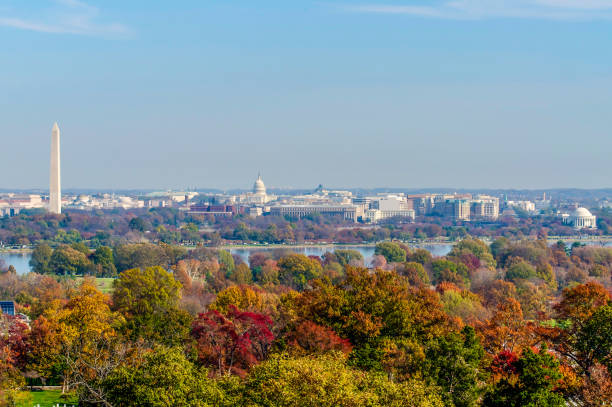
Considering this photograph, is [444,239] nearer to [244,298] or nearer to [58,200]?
[58,200]

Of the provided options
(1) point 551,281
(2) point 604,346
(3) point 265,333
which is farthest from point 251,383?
(1) point 551,281

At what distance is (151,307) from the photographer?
27.6m

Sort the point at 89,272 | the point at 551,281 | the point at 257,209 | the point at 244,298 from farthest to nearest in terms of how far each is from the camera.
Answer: the point at 257,209
the point at 89,272
the point at 551,281
the point at 244,298

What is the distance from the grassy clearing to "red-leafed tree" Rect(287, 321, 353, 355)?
5728 millimetres

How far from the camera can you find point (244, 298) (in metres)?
29.5

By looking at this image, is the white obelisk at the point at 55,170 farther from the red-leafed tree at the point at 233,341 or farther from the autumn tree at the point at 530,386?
the autumn tree at the point at 530,386

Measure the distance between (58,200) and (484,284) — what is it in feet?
277

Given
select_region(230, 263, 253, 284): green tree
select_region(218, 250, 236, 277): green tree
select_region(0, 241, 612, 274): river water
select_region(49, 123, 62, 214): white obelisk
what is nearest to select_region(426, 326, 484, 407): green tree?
select_region(230, 263, 253, 284): green tree

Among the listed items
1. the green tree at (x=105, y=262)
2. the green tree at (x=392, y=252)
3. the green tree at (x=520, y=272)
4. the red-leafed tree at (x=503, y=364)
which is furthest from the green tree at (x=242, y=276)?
the red-leafed tree at (x=503, y=364)

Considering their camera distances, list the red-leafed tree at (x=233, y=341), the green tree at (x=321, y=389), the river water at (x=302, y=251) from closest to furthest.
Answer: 1. the green tree at (x=321, y=389)
2. the red-leafed tree at (x=233, y=341)
3. the river water at (x=302, y=251)

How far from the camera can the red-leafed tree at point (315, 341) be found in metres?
21.6

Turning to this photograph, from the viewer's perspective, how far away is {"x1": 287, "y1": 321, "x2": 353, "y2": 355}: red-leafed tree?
21552mm

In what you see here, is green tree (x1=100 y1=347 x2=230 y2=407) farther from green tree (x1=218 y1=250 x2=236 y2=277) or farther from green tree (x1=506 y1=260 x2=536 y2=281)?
green tree (x1=218 y1=250 x2=236 y2=277)

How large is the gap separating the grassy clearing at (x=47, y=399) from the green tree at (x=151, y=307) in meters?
3.13
